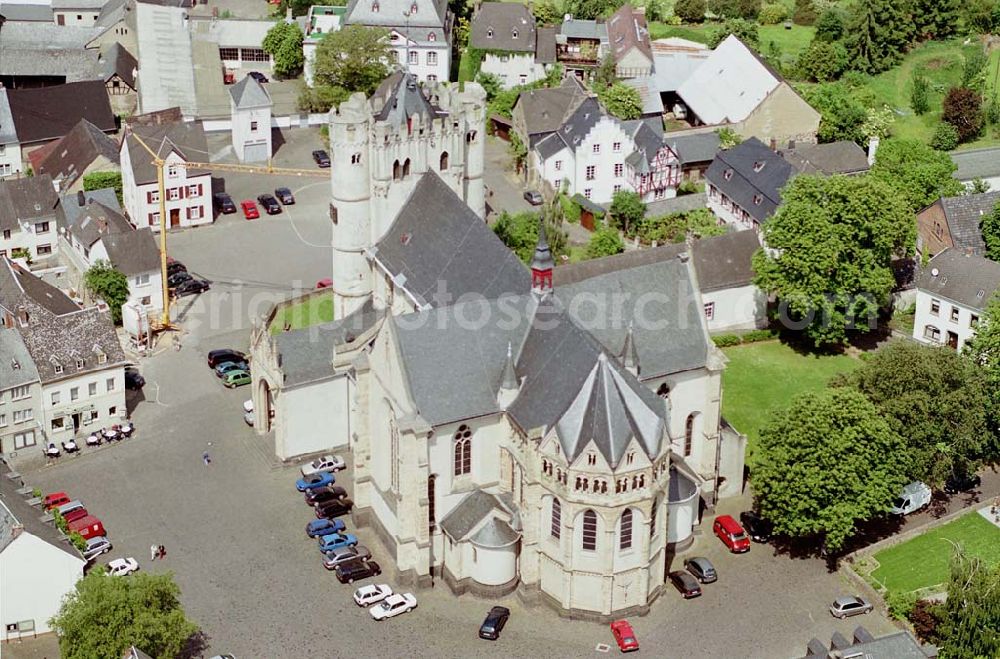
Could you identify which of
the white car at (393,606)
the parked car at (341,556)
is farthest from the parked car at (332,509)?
the white car at (393,606)

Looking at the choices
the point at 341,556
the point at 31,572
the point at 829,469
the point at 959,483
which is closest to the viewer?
the point at 31,572

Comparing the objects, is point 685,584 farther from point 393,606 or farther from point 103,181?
point 103,181

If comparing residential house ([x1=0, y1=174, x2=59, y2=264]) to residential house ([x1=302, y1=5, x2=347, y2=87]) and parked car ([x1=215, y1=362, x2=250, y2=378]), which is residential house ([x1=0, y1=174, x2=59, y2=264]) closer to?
parked car ([x1=215, y1=362, x2=250, y2=378])

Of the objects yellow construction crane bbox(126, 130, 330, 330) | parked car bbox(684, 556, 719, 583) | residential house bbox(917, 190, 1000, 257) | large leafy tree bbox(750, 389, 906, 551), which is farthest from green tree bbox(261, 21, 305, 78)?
parked car bbox(684, 556, 719, 583)

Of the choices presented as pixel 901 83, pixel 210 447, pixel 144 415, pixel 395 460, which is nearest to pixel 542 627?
pixel 395 460

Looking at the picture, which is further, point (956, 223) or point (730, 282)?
point (956, 223)

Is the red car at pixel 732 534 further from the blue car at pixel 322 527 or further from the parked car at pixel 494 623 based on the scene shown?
the blue car at pixel 322 527

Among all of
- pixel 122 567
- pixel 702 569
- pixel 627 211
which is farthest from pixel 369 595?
pixel 627 211
